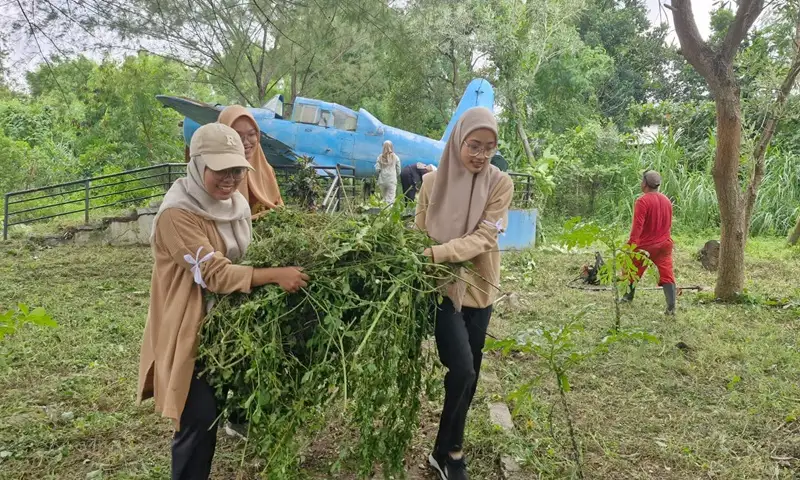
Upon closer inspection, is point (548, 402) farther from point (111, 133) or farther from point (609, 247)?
point (111, 133)

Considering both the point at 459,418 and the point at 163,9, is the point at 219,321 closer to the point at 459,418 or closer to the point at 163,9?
the point at 459,418

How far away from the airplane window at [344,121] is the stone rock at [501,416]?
9.46 meters

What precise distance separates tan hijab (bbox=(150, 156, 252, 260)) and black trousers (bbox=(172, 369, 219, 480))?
1.60 ft

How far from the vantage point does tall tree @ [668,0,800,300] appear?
515cm

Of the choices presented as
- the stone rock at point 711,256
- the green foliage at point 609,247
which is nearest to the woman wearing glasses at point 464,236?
the green foliage at point 609,247

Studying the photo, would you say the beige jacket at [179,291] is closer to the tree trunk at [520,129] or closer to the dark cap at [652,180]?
the dark cap at [652,180]

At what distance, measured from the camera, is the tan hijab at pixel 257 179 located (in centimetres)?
273

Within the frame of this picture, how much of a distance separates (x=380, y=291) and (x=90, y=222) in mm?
9987

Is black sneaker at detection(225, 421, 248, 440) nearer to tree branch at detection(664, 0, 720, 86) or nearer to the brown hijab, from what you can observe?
the brown hijab

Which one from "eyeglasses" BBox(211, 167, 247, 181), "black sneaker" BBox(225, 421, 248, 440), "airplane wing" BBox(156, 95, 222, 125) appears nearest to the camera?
"eyeglasses" BBox(211, 167, 247, 181)

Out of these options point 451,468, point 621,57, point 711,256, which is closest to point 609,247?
point 451,468

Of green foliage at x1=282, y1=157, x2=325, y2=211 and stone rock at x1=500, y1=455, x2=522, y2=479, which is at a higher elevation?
green foliage at x1=282, y1=157, x2=325, y2=211

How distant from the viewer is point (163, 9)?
4.96m

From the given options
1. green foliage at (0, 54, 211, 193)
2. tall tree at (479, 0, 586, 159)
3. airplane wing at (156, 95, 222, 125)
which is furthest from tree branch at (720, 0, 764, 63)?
green foliage at (0, 54, 211, 193)
